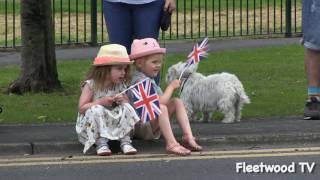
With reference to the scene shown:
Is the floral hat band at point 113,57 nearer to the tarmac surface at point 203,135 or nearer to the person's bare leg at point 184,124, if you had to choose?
the person's bare leg at point 184,124

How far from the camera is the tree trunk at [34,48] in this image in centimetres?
988

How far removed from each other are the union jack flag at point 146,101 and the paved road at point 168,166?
36 cm

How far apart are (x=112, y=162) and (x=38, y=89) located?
151 inches

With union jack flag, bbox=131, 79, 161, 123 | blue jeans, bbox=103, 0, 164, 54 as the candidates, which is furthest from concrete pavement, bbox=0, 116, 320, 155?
blue jeans, bbox=103, 0, 164, 54

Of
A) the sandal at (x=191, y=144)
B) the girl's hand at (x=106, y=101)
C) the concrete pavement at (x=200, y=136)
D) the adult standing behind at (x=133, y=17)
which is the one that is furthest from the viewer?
the adult standing behind at (x=133, y=17)

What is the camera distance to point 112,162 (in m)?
6.31

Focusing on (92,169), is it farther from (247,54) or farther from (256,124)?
(247,54)

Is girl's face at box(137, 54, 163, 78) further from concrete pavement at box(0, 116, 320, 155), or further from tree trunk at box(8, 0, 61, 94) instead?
tree trunk at box(8, 0, 61, 94)

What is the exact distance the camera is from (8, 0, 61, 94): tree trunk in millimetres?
9875

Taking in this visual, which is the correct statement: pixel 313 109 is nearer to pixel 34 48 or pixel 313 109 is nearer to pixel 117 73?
pixel 117 73

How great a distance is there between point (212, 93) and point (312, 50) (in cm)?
111

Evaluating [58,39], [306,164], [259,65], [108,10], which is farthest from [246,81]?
[58,39]

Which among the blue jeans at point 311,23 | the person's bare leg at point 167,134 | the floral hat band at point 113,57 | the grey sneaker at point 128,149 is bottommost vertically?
the grey sneaker at point 128,149

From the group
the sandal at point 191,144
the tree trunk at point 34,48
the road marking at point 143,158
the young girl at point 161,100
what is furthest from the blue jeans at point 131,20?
the tree trunk at point 34,48
